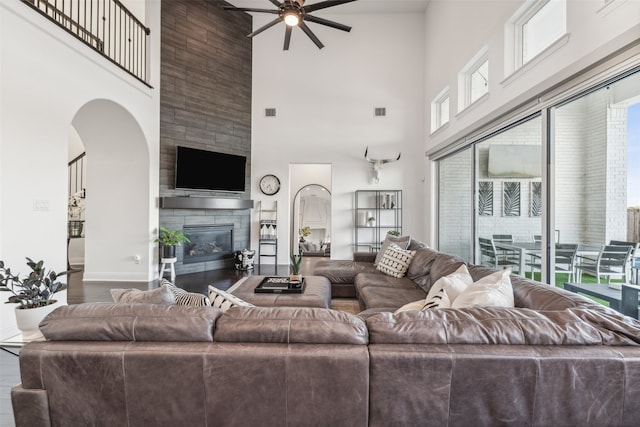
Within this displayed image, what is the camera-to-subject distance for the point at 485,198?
461 centimetres

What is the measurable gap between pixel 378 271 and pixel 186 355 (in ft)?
10.4

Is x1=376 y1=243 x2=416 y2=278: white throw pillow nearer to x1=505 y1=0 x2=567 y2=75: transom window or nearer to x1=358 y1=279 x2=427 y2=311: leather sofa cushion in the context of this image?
x1=358 y1=279 x2=427 y2=311: leather sofa cushion

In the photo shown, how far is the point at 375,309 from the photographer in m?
2.61

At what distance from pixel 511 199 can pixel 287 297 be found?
10.00 feet

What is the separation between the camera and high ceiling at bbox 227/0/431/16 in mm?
6698

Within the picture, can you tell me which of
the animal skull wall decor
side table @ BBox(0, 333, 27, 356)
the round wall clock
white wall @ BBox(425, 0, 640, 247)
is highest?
white wall @ BBox(425, 0, 640, 247)

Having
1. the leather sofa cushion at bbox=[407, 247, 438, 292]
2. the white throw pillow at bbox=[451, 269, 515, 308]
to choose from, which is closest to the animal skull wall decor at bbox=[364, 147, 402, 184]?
the leather sofa cushion at bbox=[407, 247, 438, 292]

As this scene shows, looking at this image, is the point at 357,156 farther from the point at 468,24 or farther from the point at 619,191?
the point at 619,191

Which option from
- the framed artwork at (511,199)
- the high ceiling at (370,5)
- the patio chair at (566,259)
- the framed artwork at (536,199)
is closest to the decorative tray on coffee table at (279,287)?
the patio chair at (566,259)

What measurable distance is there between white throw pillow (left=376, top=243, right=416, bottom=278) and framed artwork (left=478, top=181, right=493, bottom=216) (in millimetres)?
1477

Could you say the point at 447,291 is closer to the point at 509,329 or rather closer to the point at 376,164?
the point at 509,329

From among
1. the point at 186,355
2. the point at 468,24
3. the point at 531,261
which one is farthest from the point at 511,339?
the point at 468,24

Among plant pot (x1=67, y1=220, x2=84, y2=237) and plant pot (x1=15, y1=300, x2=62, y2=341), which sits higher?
plant pot (x1=67, y1=220, x2=84, y2=237)

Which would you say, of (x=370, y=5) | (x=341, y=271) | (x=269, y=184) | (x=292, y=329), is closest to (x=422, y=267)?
(x=341, y=271)
